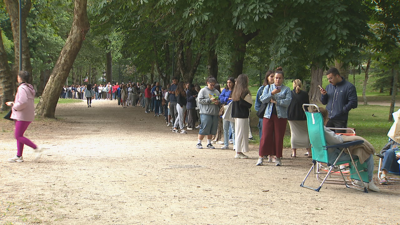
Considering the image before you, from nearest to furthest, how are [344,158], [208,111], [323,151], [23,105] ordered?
[323,151] < [344,158] < [23,105] < [208,111]

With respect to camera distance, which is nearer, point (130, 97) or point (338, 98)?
point (338, 98)

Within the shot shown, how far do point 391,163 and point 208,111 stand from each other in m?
5.86

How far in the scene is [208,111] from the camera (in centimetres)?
1295

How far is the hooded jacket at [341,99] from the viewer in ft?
29.5

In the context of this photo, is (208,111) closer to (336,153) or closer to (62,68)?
(336,153)

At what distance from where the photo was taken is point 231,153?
11930 millimetres

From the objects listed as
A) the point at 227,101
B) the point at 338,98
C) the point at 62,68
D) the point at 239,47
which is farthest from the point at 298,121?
the point at 62,68

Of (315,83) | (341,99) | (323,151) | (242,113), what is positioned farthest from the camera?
(315,83)

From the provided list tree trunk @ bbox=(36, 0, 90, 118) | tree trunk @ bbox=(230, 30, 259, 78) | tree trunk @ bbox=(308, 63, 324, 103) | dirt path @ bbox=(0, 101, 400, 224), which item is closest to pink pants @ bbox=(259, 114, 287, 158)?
dirt path @ bbox=(0, 101, 400, 224)

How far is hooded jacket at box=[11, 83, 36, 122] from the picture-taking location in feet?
31.1

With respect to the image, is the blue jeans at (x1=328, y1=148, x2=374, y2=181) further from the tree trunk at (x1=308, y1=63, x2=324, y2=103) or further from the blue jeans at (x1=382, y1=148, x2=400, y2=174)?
the tree trunk at (x1=308, y1=63, x2=324, y2=103)

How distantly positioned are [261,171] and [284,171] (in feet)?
1.48

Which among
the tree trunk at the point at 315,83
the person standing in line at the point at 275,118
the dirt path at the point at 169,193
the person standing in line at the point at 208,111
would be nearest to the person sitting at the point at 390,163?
the dirt path at the point at 169,193

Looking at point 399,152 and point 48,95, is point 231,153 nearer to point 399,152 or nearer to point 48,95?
point 399,152
